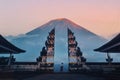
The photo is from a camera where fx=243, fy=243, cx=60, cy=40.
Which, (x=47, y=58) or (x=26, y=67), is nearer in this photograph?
(x=26, y=67)

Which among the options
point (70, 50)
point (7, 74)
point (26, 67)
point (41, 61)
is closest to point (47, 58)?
point (41, 61)

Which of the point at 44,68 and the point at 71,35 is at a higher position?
the point at 71,35

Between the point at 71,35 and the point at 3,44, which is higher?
the point at 71,35

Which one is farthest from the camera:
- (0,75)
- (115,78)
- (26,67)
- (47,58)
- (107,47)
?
(47,58)

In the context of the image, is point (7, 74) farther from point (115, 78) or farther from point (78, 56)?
point (78, 56)

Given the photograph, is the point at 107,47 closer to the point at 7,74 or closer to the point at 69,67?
the point at 69,67

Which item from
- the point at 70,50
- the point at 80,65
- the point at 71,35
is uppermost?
the point at 71,35

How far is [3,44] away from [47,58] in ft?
37.5

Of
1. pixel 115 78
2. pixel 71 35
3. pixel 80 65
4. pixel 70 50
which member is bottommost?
pixel 115 78

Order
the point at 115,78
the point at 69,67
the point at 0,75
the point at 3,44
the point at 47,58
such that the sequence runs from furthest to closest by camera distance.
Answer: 1. the point at 47,58
2. the point at 69,67
3. the point at 3,44
4. the point at 0,75
5. the point at 115,78

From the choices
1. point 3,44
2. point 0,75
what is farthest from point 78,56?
point 0,75

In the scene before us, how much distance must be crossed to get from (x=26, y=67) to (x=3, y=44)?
218 inches

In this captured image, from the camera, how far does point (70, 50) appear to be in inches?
1533

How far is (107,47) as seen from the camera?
29266 mm
